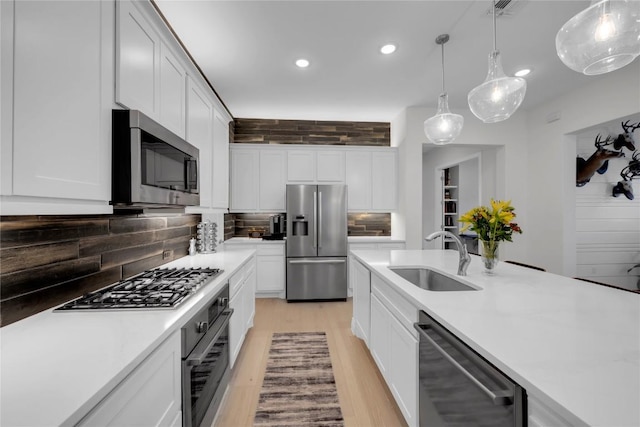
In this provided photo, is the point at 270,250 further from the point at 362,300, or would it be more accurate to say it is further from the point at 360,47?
the point at 360,47

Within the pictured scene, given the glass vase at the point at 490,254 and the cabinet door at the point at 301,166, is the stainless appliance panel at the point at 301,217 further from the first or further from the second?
the glass vase at the point at 490,254

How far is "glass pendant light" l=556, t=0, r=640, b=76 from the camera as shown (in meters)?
1.12

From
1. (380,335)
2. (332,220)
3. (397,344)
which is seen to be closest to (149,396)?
(397,344)

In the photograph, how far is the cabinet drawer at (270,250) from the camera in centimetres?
417

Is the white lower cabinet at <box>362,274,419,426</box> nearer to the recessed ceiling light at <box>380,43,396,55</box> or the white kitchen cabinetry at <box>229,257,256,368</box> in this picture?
the white kitchen cabinetry at <box>229,257,256,368</box>

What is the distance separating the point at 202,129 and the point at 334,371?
7.78 ft

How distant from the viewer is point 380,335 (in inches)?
80.8

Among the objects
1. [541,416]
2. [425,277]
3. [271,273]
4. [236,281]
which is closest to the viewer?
[541,416]

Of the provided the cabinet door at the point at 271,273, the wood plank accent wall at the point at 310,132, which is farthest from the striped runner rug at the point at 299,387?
the wood plank accent wall at the point at 310,132

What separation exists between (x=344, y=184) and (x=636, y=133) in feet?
14.7

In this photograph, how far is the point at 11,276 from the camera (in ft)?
3.67

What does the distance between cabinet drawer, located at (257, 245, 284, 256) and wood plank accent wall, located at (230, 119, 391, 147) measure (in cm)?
174

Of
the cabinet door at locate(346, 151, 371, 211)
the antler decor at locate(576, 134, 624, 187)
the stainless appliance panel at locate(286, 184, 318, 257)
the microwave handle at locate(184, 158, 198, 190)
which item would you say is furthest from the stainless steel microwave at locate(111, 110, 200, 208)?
the antler decor at locate(576, 134, 624, 187)

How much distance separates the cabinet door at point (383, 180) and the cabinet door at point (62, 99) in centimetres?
368
